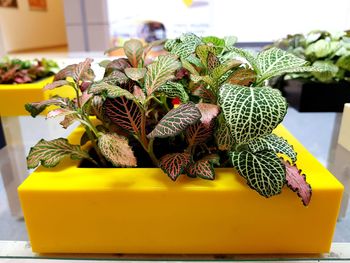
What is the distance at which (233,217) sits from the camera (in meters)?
0.49

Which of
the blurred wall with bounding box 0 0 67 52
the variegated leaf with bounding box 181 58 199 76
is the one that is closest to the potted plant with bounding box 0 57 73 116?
the variegated leaf with bounding box 181 58 199 76

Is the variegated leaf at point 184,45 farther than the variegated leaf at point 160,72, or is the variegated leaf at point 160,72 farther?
the variegated leaf at point 184,45

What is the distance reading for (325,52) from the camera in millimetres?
1381

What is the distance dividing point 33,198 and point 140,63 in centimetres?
37

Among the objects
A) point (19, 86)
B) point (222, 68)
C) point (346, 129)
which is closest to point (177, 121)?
point (222, 68)

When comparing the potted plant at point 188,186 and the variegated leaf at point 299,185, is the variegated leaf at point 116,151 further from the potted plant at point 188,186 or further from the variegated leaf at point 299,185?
the variegated leaf at point 299,185

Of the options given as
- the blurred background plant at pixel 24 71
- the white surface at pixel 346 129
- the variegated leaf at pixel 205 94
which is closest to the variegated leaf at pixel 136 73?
the variegated leaf at pixel 205 94

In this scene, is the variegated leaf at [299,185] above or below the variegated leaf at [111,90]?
below

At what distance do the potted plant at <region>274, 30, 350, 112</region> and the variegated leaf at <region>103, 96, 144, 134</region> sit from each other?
2.63 feet

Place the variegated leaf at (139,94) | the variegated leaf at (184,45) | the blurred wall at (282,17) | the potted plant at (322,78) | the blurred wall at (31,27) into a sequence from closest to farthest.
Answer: the variegated leaf at (139,94)
the variegated leaf at (184,45)
the potted plant at (322,78)
the blurred wall at (282,17)
the blurred wall at (31,27)

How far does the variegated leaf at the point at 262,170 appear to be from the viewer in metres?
0.46

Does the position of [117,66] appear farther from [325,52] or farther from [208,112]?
[325,52]

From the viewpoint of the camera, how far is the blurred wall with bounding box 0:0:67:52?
4945 mm

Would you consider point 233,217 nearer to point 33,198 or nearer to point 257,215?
point 257,215
